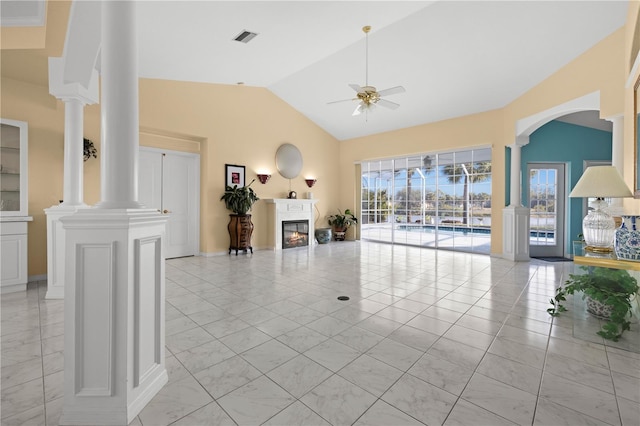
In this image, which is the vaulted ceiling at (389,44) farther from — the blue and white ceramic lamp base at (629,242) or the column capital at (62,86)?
the blue and white ceramic lamp base at (629,242)

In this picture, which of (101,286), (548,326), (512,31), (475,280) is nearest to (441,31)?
(512,31)

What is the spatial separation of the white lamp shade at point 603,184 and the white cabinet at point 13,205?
636 centimetres

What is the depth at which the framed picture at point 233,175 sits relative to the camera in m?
6.66

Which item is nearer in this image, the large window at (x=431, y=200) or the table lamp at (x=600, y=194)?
the table lamp at (x=600, y=194)

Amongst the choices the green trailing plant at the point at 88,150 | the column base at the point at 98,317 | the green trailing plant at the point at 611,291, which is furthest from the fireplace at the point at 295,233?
the column base at the point at 98,317

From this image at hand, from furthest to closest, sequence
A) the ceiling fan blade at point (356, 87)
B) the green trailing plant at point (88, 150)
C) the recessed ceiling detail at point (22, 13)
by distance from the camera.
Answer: the green trailing plant at point (88, 150), the ceiling fan blade at point (356, 87), the recessed ceiling detail at point (22, 13)

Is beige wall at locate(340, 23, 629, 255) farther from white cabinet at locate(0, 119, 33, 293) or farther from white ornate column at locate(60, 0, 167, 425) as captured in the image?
→ white cabinet at locate(0, 119, 33, 293)

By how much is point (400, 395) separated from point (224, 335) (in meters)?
1.54

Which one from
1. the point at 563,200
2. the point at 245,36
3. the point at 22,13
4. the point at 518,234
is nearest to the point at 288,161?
the point at 245,36

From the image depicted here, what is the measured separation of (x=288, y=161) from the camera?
25.6ft

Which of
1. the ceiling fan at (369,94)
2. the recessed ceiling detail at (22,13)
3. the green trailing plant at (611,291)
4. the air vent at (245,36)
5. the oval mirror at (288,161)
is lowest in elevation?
the green trailing plant at (611,291)

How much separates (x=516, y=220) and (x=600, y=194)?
3641 mm

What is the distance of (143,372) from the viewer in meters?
1.67

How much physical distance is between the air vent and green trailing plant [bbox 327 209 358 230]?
18.0ft
